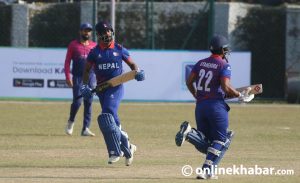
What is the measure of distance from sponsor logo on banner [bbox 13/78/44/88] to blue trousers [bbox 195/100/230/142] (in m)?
15.4

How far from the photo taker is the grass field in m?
13.1

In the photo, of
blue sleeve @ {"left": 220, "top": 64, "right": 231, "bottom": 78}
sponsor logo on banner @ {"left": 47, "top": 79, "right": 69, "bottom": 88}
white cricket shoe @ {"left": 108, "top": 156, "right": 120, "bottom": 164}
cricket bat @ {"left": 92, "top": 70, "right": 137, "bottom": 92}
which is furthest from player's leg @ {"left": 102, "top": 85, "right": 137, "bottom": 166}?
sponsor logo on banner @ {"left": 47, "top": 79, "right": 69, "bottom": 88}

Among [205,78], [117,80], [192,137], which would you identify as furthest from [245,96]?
[117,80]

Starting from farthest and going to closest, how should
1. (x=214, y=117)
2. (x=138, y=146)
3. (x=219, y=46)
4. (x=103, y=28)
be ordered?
(x=138, y=146) < (x=103, y=28) < (x=219, y=46) < (x=214, y=117)

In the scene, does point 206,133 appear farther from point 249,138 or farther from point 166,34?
point 166,34

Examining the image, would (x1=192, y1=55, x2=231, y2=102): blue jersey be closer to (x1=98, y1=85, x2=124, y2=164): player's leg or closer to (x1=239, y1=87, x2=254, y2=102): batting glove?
(x1=239, y1=87, x2=254, y2=102): batting glove

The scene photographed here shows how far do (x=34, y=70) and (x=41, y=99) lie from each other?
893 mm

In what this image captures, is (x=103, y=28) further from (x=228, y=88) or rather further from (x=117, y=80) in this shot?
(x=228, y=88)

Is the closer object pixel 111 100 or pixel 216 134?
pixel 216 134

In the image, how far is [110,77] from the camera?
14.4 m

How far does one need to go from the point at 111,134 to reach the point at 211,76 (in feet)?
6.09

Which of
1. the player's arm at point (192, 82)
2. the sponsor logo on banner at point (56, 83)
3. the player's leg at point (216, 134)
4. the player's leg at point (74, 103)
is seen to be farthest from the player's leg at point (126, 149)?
the sponsor logo on banner at point (56, 83)

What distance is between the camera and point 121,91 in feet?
47.2

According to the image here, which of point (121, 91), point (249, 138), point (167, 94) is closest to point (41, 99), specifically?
point (167, 94)
